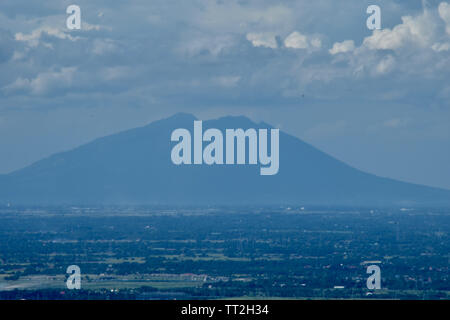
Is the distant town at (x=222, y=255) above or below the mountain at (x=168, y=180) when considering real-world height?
below

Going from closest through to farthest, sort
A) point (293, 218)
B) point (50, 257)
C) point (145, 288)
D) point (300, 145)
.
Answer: point (145, 288) → point (50, 257) → point (293, 218) → point (300, 145)

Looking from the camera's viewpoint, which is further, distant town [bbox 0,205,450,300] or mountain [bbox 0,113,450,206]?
mountain [bbox 0,113,450,206]

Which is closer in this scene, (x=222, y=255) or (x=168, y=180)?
(x=222, y=255)

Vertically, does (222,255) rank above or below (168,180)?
below

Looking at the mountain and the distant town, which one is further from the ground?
the mountain

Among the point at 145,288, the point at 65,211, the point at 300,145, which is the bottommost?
the point at 145,288

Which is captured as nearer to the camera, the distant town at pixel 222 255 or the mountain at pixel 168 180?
the distant town at pixel 222 255

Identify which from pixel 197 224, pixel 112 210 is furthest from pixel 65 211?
pixel 197 224
